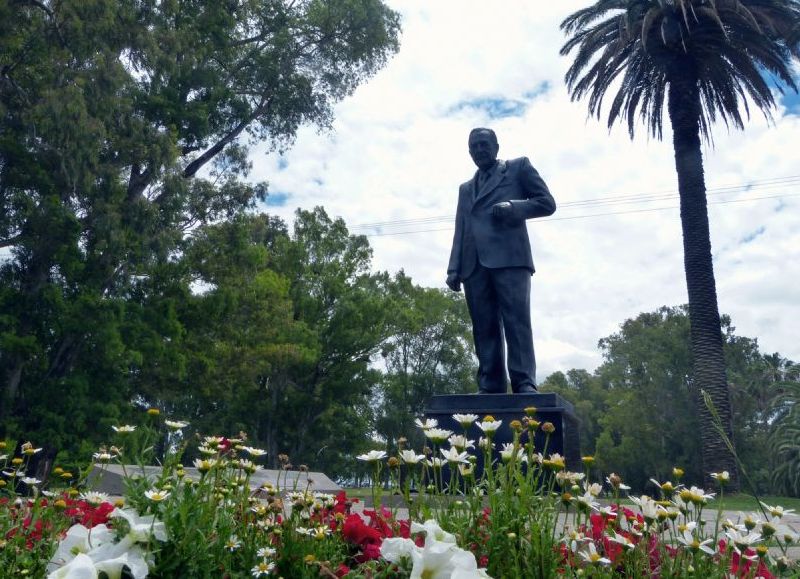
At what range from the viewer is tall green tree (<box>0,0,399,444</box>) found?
13.4 meters

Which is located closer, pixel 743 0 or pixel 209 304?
pixel 743 0

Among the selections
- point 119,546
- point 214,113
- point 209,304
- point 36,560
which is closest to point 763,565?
point 119,546

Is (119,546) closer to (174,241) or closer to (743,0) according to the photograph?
(174,241)

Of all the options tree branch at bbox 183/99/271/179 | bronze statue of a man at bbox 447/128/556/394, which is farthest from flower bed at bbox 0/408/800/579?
tree branch at bbox 183/99/271/179

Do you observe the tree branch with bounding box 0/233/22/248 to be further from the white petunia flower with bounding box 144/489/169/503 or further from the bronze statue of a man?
the white petunia flower with bounding box 144/489/169/503

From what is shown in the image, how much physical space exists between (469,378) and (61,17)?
28131 millimetres

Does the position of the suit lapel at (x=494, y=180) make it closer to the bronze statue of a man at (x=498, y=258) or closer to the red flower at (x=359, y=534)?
the bronze statue of a man at (x=498, y=258)

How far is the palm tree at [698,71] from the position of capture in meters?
14.9

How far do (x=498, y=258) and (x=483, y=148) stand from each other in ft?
A: 3.51

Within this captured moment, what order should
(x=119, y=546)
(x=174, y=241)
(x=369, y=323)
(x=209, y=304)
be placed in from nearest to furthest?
(x=119, y=546)
(x=174, y=241)
(x=209, y=304)
(x=369, y=323)

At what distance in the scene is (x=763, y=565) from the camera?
8.33 feet

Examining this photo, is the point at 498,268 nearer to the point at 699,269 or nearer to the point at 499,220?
the point at 499,220

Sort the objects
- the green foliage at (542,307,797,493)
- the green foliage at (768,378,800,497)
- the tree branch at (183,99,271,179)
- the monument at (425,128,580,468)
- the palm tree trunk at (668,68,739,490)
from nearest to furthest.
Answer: the monument at (425,128,580,468) → the palm tree trunk at (668,68,739,490) → the tree branch at (183,99,271,179) → the green foliage at (768,378,800,497) → the green foliage at (542,307,797,493)

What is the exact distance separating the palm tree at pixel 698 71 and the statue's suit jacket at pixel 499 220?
928 cm
